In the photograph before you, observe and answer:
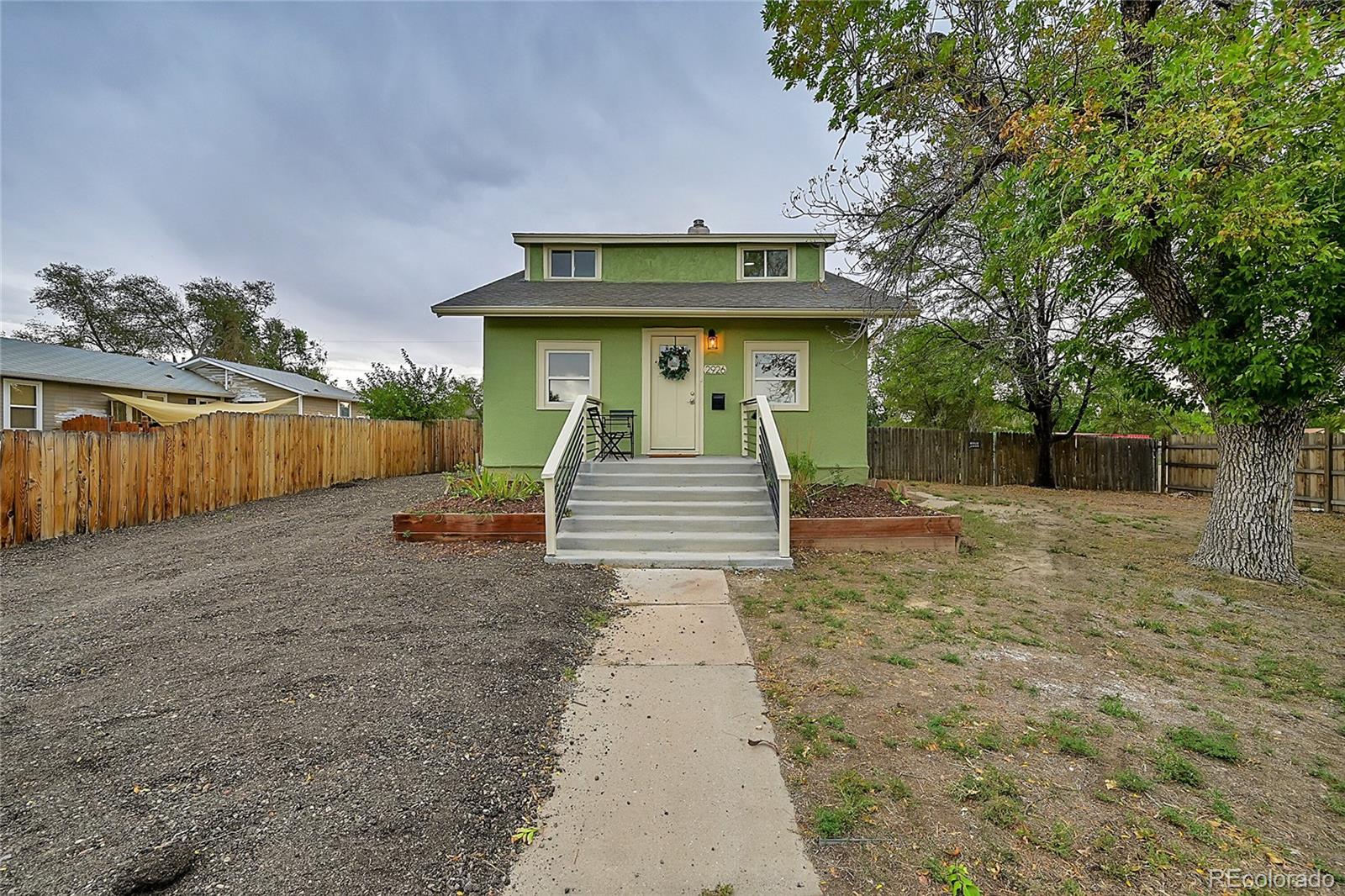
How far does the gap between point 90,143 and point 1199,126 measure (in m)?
19.0

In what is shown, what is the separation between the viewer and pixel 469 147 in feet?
46.8

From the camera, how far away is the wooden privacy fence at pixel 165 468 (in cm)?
603

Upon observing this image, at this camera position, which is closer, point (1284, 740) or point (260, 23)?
point (1284, 740)

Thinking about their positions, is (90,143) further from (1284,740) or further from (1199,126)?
(1284,740)

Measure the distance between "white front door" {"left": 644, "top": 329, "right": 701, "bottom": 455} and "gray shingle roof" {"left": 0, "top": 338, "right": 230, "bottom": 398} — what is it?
1634 cm

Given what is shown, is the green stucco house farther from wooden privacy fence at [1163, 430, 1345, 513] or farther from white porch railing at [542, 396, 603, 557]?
wooden privacy fence at [1163, 430, 1345, 513]

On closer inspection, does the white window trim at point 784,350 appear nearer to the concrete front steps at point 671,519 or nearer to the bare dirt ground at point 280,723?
the concrete front steps at point 671,519

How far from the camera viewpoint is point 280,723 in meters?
2.47

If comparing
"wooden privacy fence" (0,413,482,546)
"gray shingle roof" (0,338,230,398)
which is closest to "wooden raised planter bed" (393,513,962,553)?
"wooden privacy fence" (0,413,482,546)

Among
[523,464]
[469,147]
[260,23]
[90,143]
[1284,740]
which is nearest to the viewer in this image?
[1284,740]

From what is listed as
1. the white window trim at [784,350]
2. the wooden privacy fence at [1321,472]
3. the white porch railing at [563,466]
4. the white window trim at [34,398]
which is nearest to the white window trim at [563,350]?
the white porch railing at [563,466]

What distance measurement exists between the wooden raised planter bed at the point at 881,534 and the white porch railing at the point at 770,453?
1.62ft

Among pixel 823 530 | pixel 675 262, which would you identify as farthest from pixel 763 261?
pixel 823 530

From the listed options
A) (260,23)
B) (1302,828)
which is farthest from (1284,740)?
(260,23)
